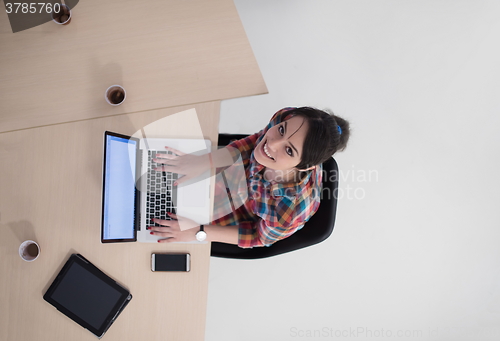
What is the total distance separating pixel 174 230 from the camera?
102cm

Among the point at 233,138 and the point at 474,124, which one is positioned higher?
the point at 474,124

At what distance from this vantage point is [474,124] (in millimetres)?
1764

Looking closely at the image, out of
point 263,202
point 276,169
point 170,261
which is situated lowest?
point 170,261

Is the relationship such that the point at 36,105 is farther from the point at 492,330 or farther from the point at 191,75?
the point at 492,330

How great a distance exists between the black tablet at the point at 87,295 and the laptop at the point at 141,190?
0.18 m

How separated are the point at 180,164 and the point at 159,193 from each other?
0.13 meters

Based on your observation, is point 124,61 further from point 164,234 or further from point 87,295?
point 87,295

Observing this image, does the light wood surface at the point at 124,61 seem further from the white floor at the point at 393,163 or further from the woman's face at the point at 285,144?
the white floor at the point at 393,163

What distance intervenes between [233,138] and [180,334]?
0.74 m

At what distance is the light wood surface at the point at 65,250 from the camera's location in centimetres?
99

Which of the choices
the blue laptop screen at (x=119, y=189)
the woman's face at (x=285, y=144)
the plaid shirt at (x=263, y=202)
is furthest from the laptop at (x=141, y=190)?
the woman's face at (x=285, y=144)

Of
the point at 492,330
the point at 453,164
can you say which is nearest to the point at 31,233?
the point at 453,164

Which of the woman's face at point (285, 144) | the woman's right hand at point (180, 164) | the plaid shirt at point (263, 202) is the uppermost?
the woman's face at point (285, 144)

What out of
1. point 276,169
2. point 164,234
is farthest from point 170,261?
point 276,169
